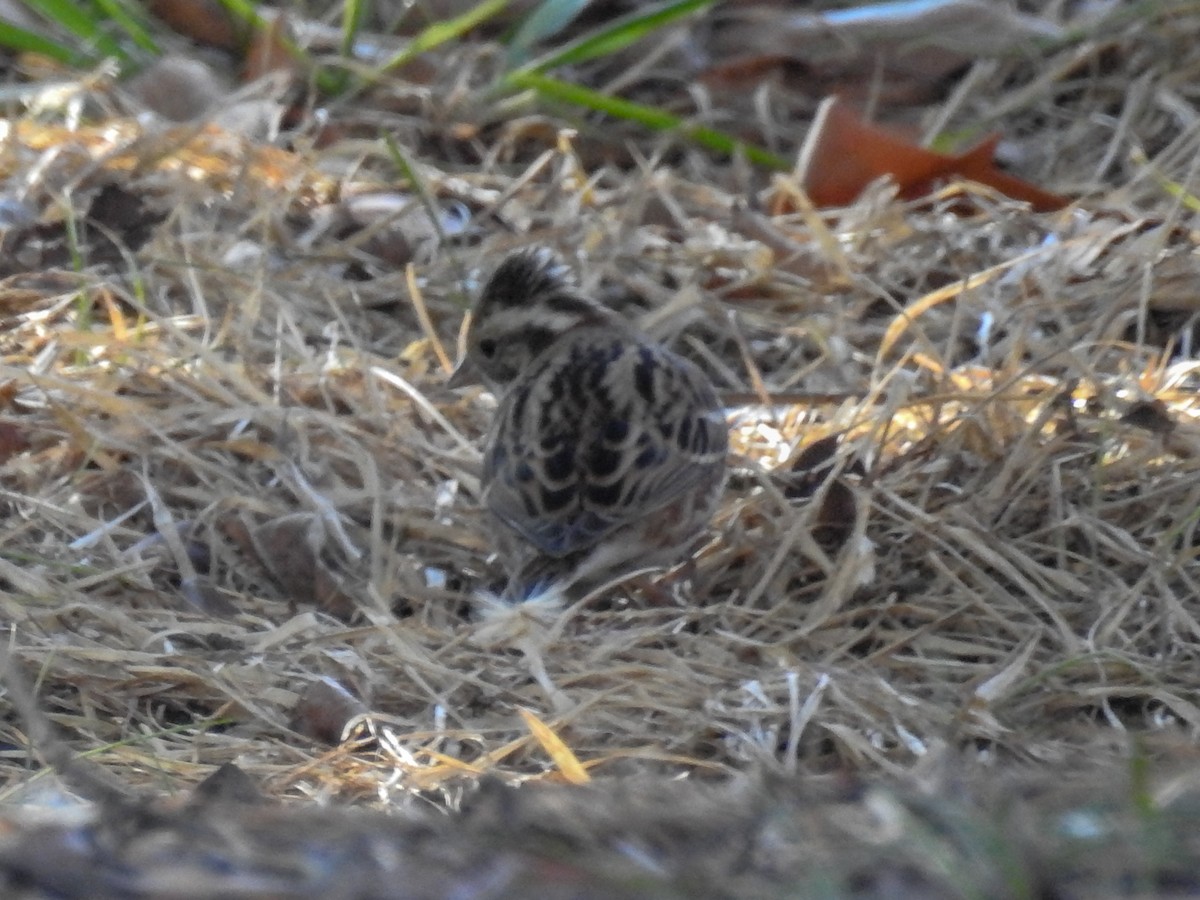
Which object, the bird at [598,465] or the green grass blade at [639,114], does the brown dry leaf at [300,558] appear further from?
the green grass blade at [639,114]

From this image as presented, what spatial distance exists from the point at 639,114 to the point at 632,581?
2.42 m

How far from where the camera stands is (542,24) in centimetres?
680

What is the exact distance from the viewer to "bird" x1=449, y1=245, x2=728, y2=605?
4.14 metres

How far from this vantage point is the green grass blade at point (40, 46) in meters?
6.58

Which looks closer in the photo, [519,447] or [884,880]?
[884,880]

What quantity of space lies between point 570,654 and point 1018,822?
219cm

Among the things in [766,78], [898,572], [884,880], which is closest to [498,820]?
[884,880]

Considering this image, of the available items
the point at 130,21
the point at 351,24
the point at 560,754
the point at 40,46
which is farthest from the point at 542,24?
the point at 560,754

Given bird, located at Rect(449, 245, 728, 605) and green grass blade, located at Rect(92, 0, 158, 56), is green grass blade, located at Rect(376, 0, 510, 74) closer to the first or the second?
green grass blade, located at Rect(92, 0, 158, 56)

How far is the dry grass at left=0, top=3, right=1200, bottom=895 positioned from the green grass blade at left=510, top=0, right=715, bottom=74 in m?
0.22

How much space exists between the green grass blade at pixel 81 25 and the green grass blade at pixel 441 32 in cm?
92

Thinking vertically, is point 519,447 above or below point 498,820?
below

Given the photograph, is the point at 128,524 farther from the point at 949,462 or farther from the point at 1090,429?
the point at 1090,429

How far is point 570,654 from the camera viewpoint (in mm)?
3736
